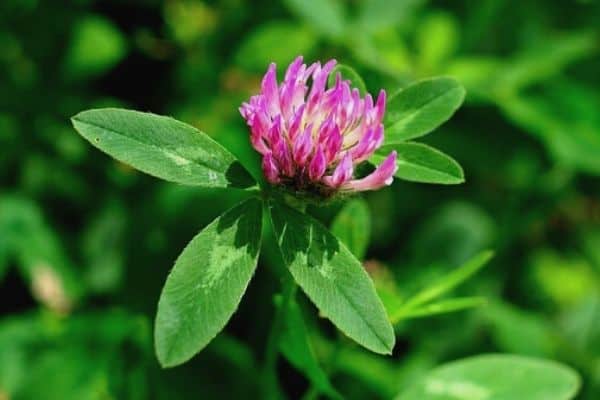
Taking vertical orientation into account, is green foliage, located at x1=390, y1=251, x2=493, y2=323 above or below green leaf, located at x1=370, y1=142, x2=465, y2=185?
below

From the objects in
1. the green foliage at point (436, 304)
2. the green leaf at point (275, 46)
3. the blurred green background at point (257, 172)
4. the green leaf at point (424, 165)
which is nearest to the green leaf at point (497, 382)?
the green foliage at point (436, 304)

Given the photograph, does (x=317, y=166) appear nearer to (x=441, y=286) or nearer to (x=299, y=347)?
(x=299, y=347)

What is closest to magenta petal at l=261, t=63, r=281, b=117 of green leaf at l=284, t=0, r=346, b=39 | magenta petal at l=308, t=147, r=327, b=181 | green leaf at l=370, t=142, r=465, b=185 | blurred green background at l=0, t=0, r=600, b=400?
magenta petal at l=308, t=147, r=327, b=181

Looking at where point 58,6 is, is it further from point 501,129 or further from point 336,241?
point 336,241

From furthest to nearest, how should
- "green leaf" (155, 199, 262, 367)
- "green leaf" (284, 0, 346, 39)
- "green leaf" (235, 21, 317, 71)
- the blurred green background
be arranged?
1. "green leaf" (235, 21, 317, 71)
2. "green leaf" (284, 0, 346, 39)
3. the blurred green background
4. "green leaf" (155, 199, 262, 367)

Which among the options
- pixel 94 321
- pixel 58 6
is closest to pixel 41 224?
pixel 94 321

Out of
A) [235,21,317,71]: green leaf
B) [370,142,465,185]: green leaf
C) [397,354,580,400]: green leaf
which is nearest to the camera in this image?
[370,142,465,185]: green leaf

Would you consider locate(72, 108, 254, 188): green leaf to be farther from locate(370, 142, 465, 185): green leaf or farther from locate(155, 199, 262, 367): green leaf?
locate(370, 142, 465, 185): green leaf
